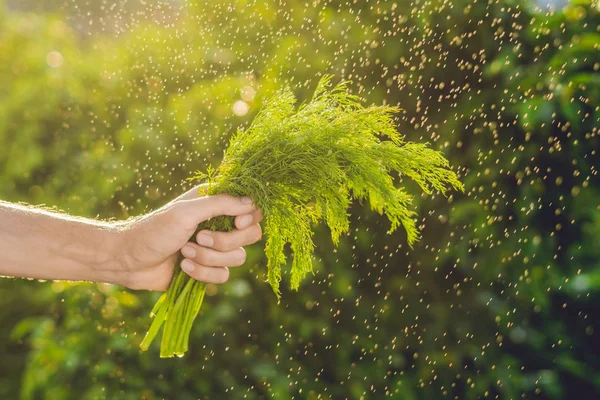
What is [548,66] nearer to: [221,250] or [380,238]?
[380,238]

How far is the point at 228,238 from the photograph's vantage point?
193 cm

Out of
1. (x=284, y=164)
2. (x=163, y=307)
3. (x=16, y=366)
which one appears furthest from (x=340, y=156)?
(x=16, y=366)

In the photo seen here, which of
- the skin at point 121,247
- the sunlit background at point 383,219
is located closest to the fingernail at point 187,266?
the skin at point 121,247

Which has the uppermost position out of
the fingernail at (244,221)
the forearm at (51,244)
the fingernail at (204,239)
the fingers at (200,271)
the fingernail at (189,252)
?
the fingernail at (244,221)

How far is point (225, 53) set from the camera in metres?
2.87

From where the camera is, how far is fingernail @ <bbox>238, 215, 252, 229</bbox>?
6.14 ft

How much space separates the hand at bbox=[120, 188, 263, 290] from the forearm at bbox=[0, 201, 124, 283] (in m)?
0.08

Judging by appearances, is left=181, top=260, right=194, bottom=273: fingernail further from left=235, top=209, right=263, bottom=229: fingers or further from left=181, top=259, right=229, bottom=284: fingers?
left=235, top=209, right=263, bottom=229: fingers

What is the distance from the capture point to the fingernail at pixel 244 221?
6.14 feet

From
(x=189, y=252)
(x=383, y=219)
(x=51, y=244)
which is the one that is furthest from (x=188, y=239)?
(x=383, y=219)

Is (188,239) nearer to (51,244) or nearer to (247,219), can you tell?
(247,219)

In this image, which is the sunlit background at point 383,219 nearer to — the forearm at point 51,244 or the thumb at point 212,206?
the forearm at point 51,244

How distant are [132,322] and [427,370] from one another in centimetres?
133

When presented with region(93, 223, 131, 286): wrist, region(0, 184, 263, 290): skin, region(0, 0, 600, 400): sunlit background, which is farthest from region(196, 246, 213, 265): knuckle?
region(0, 0, 600, 400): sunlit background
